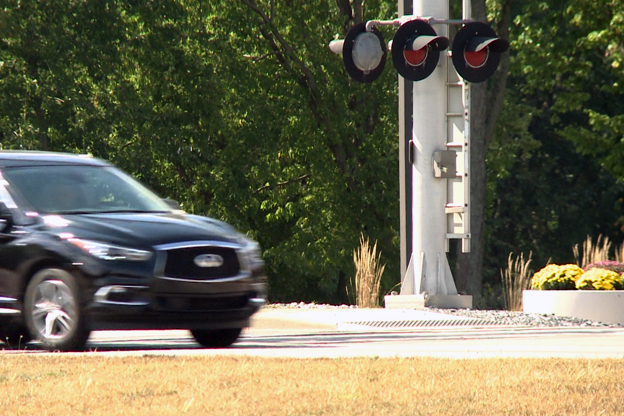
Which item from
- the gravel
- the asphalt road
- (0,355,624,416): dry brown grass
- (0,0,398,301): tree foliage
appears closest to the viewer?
(0,355,624,416): dry brown grass

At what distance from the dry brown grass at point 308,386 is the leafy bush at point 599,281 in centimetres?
862

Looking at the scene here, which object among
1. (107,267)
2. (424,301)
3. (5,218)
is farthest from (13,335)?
(424,301)

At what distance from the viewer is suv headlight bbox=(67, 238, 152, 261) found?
10.3 meters

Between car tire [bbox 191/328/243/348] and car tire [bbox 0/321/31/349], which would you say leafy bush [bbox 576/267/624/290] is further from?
car tire [bbox 0/321/31/349]

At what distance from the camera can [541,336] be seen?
41.2ft

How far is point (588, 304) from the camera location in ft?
57.3

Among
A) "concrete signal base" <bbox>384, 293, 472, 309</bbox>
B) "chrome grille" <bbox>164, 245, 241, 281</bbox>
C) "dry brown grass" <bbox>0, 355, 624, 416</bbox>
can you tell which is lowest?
"dry brown grass" <bbox>0, 355, 624, 416</bbox>

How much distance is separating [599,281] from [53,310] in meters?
9.52

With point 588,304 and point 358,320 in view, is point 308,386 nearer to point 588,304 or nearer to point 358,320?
point 358,320

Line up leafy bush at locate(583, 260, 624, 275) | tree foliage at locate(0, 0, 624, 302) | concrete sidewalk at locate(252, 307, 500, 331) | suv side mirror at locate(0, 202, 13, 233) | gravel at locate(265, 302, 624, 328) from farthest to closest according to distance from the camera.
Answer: tree foliage at locate(0, 0, 624, 302) → leafy bush at locate(583, 260, 624, 275) → gravel at locate(265, 302, 624, 328) → concrete sidewalk at locate(252, 307, 500, 331) → suv side mirror at locate(0, 202, 13, 233)

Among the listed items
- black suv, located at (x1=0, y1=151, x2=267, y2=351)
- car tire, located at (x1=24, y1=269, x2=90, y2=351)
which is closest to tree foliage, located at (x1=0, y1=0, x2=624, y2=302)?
black suv, located at (x1=0, y1=151, x2=267, y2=351)

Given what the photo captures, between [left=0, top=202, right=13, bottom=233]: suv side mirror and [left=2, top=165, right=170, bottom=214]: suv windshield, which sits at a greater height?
[left=2, top=165, right=170, bottom=214]: suv windshield

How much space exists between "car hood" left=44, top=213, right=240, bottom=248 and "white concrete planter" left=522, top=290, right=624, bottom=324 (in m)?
7.55

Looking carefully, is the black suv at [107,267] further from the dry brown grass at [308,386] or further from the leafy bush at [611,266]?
the leafy bush at [611,266]
